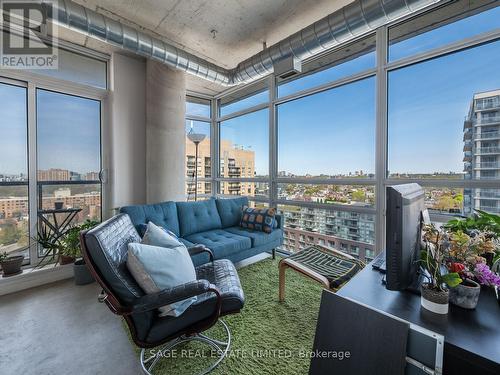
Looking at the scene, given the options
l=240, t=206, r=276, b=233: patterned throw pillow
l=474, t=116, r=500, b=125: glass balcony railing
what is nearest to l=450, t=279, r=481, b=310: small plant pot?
l=474, t=116, r=500, b=125: glass balcony railing

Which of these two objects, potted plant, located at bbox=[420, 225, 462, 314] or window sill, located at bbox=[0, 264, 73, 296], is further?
window sill, located at bbox=[0, 264, 73, 296]

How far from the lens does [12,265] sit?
101 inches

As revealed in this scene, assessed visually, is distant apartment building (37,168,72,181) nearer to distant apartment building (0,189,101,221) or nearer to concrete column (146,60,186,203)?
distant apartment building (0,189,101,221)

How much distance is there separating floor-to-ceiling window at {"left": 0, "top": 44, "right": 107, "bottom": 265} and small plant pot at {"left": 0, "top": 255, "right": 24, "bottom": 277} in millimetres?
170

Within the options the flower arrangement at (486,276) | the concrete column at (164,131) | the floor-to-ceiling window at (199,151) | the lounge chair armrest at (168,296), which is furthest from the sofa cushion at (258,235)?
the flower arrangement at (486,276)

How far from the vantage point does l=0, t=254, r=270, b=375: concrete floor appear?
1.53 meters

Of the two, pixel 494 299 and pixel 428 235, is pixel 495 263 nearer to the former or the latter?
pixel 494 299

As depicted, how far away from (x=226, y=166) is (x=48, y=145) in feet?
8.92

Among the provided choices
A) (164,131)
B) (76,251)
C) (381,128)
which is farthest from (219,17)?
(76,251)

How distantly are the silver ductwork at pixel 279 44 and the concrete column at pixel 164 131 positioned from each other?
541 mm

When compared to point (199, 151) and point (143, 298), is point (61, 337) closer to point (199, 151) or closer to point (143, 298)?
point (143, 298)

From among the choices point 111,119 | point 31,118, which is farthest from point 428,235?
point 31,118

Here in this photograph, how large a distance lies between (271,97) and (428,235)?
10.6 ft

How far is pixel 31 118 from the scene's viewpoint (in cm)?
274
